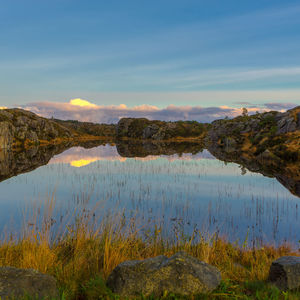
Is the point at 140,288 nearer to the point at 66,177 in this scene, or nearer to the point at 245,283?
the point at 245,283

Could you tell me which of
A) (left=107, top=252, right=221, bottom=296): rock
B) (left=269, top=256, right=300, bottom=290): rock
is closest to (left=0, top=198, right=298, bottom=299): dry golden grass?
(left=269, top=256, right=300, bottom=290): rock

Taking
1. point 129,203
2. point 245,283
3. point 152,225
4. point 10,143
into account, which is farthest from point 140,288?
point 10,143

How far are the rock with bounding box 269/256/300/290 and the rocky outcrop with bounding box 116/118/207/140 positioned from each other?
161 metres

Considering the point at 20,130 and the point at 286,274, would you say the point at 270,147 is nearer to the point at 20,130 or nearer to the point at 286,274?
the point at 286,274

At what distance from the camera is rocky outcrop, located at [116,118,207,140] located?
173675 mm

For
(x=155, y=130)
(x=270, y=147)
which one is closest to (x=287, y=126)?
(x=270, y=147)

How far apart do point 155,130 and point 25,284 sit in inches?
6670

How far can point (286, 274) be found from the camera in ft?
23.0

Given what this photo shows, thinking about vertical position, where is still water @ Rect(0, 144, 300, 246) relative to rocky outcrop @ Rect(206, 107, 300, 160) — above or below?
below

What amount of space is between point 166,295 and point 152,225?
337 inches

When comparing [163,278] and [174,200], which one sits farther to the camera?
[174,200]

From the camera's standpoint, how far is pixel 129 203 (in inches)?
765

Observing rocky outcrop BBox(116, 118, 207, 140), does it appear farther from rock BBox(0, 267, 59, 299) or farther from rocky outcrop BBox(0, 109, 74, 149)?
rock BBox(0, 267, 59, 299)

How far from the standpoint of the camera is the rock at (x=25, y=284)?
18.0ft
